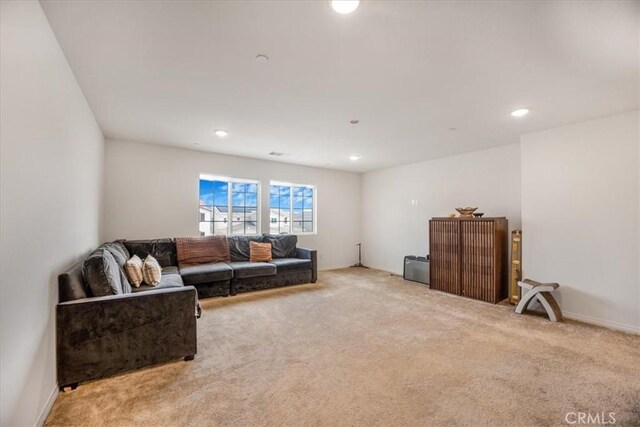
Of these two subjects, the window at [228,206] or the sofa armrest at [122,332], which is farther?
the window at [228,206]

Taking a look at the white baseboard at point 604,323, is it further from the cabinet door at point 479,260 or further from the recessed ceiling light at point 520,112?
the recessed ceiling light at point 520,112

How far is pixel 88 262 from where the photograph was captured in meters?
2.23

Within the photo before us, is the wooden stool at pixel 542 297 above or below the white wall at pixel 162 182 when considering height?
below

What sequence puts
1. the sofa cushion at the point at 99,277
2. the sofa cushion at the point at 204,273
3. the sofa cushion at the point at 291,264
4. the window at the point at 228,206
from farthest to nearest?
the window at the point at 228,206 < the sofa cushion at the point at 291,264 < the sofa cushion at the point at 204,273 < the sofa cushion at the point at 99,277

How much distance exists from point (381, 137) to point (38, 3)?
11.7ft

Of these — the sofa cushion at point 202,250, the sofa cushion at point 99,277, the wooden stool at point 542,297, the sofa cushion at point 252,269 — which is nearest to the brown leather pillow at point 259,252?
the sofa cushion at point 252,269

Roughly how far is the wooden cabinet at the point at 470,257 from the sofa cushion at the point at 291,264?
2271 millimetres

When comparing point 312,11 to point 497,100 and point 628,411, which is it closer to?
point 497,100

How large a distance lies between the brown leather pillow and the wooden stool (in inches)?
153

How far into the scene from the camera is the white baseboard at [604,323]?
3.00 m

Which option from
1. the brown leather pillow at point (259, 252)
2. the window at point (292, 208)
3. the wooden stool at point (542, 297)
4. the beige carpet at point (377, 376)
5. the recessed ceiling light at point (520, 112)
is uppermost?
the recessed ceiling light at point (520, 112)

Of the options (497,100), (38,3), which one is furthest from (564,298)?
(38,3)

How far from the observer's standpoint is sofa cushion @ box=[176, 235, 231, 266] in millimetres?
4402

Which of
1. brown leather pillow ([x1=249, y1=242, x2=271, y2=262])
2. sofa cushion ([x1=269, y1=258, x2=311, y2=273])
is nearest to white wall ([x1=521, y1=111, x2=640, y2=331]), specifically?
sofa cushion ([x1=269, y1=258, x2=311, y2=273])
